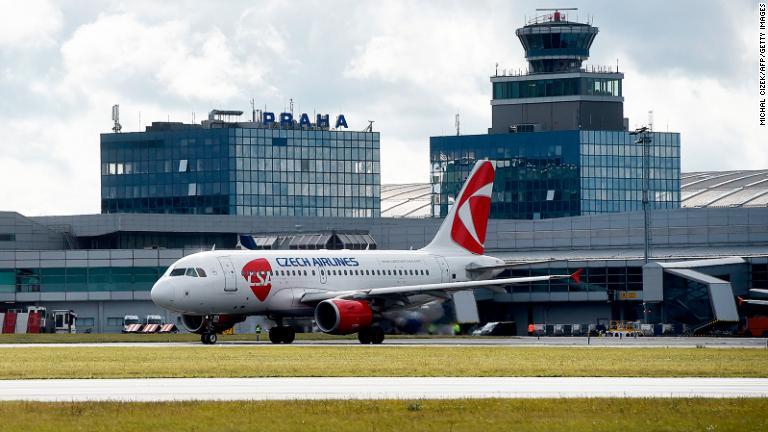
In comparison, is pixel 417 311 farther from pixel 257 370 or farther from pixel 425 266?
pixel 257 370

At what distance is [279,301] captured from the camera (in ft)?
266

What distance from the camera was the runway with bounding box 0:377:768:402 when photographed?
38.6 meters

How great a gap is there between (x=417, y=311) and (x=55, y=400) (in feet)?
167

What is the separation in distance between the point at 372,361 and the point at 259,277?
24066 millimetres

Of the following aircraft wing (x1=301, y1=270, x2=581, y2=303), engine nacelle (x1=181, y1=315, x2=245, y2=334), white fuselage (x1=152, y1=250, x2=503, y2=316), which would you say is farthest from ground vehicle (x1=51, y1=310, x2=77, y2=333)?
aircraft wing (x1=301, y1=270, x2=581, y2=303)

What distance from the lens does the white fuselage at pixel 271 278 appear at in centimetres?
7838

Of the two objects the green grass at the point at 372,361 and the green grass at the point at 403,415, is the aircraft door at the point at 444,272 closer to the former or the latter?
the green grass at the point at 372,361

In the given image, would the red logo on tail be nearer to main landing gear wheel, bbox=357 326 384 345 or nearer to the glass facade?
main landing gear wheel, bbox=357 326 384 345

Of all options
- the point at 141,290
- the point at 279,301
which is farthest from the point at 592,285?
the point at 279,301

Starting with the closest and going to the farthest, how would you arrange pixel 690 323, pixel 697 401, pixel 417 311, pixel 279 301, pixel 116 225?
pixel 697 401
pixel 279 301
pixel 417 311
pixel 690 323
pixel 116 225

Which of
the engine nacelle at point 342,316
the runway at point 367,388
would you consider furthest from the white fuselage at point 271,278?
the runway at point 367,388

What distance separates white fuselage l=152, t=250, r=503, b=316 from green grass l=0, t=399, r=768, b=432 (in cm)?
4190

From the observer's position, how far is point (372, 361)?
5703 centimetres

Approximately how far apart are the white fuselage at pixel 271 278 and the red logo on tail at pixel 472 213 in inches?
168
